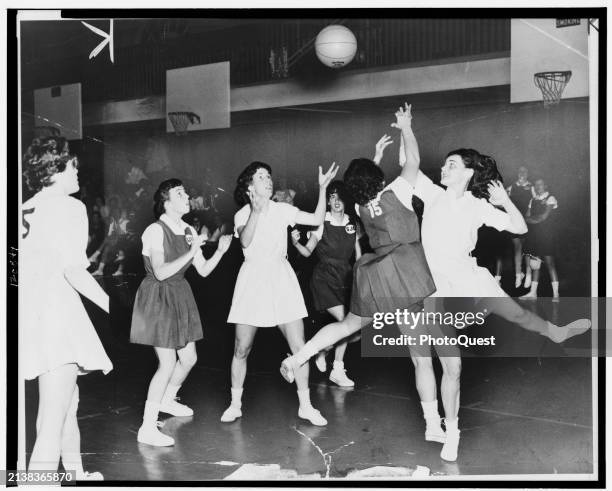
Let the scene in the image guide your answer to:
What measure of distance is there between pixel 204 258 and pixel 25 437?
4.77 feet

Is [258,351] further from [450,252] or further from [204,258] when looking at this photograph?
[450,252]

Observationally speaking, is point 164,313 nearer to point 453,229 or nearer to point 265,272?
point 265,272

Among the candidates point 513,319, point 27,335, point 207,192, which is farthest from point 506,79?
point 27,335

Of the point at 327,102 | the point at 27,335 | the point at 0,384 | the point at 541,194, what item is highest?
the point at 327,102

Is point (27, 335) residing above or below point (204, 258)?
below

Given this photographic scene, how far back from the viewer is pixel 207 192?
4.77m

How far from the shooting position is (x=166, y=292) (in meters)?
4.73

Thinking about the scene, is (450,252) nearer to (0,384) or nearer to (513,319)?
(513,319)

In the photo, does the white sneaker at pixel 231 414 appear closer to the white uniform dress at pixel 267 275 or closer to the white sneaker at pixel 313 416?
the white sneaker at pixel 313 416

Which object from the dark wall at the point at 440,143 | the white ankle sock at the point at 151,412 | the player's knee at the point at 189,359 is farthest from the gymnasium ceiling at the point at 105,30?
the white ankle sock at the point at 151,412

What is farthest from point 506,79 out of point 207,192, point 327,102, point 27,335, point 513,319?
point 27,335

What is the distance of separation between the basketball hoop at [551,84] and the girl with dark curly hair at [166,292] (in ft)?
6.50

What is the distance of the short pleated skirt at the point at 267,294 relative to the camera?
4754 mm

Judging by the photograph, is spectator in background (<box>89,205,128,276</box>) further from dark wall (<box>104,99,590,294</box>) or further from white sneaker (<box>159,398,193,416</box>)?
white sneaker (<box>159,398,193,416</box>)
